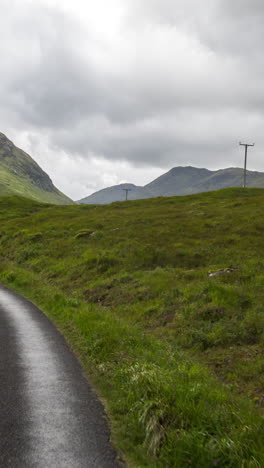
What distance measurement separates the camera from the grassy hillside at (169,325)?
805 centimetres

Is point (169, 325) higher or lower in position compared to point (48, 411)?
higher

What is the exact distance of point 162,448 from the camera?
775cm

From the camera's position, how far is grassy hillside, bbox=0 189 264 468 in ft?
26.4

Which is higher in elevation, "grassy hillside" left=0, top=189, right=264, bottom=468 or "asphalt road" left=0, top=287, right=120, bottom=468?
"grassy hillside" left=0, top=189, right=264, bottom=468

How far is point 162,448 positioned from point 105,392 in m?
3.85

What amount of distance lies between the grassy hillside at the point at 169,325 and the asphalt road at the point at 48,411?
0.53 m

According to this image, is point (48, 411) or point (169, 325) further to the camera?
point (169, 325)

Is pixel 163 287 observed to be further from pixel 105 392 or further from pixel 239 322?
pixel 105 392

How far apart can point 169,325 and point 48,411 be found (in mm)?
9510

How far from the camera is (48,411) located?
10.0m

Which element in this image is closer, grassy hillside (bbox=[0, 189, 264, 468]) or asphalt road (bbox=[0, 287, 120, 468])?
asphalt road (bbox=[0, 287, 120, 468])

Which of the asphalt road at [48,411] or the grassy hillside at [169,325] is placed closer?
the asphalt road at [48,411]

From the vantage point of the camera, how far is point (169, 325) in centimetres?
1861

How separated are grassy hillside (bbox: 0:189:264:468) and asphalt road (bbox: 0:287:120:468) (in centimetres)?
53
